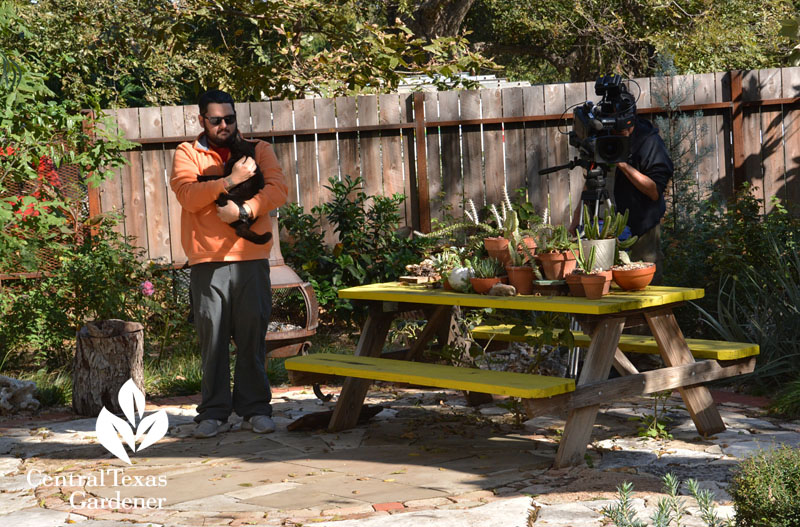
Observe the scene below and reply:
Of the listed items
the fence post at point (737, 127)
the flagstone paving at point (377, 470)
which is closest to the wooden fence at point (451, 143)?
the fence post at point (737, 127)

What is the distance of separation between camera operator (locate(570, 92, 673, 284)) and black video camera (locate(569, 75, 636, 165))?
0.02 metres

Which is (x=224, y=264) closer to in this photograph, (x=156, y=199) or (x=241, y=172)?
(x=241, y=172)

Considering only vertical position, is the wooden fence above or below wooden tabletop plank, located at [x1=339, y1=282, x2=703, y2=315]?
above

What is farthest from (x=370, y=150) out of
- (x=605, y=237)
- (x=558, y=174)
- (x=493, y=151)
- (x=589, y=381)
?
(x=589, y=381)

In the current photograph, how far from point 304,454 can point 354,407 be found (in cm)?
63

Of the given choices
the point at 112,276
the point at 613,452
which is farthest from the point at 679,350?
the point at 112,276

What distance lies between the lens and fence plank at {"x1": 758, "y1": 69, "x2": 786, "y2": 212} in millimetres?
8453

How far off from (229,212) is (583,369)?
6.81 feet

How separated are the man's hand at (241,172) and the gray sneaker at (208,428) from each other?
1366 millimetres

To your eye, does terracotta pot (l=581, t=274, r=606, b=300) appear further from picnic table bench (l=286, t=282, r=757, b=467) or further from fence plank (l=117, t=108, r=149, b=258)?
fence plank (l=117, t=108, r=149, b=258)

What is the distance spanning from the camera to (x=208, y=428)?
521cm

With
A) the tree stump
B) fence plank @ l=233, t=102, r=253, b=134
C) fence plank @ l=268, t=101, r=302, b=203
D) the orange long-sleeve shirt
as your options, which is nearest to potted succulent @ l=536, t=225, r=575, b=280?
the orange long-sleeve shirt

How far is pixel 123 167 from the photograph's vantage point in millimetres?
8562

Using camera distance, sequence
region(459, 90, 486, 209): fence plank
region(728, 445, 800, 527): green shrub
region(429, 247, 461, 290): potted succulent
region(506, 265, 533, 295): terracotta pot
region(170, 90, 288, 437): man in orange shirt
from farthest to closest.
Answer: region(459, 90, 486, 209): fence plank, region(170, 90, 288, 437): man in orange shirt, region(429, 247, 461, 290): potted succulent, region(506, 265, 533, 295): terracotta pot, region(728, 445, 800, 527): green shrub
